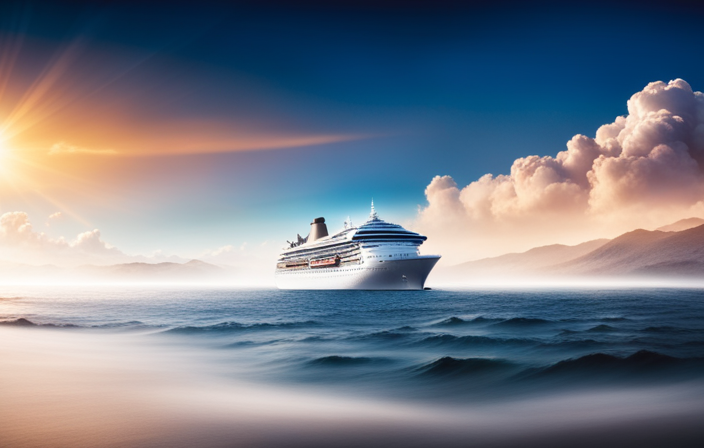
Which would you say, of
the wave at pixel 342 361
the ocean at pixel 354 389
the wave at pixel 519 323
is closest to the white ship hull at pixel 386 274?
the wave at pixel 519 323

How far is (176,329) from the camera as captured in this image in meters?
43.3

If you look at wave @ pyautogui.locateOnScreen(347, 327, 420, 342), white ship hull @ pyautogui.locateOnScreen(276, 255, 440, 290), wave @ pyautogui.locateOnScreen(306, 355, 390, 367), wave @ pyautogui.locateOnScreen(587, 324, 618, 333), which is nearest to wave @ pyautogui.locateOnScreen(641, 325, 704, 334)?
wave @ pyautogui.locateOnScreen(587, 324, 618, 333)

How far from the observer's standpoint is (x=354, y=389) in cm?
1925

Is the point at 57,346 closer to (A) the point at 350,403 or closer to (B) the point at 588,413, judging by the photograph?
(A) the point at 350,403

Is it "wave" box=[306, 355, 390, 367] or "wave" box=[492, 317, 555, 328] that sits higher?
"wave" box=[306, 355, 390, 367]

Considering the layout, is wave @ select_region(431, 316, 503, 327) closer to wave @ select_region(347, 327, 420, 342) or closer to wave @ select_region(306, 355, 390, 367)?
wave @ select_region(347, 327, 420, 342)

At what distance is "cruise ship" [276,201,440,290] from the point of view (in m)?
106

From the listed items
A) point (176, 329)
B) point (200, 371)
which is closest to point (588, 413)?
point (200, 371)

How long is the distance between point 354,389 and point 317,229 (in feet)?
453

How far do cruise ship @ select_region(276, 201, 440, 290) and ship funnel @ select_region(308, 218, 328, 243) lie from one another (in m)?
19.6

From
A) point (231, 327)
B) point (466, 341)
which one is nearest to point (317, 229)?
point (231, 327)

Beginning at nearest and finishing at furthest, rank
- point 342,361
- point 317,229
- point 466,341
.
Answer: point 342,361 < point 466,341 < point 317,229

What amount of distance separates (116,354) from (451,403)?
20371 millimetres

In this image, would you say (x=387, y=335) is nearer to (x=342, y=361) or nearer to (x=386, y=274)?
(x=342, y=361)
